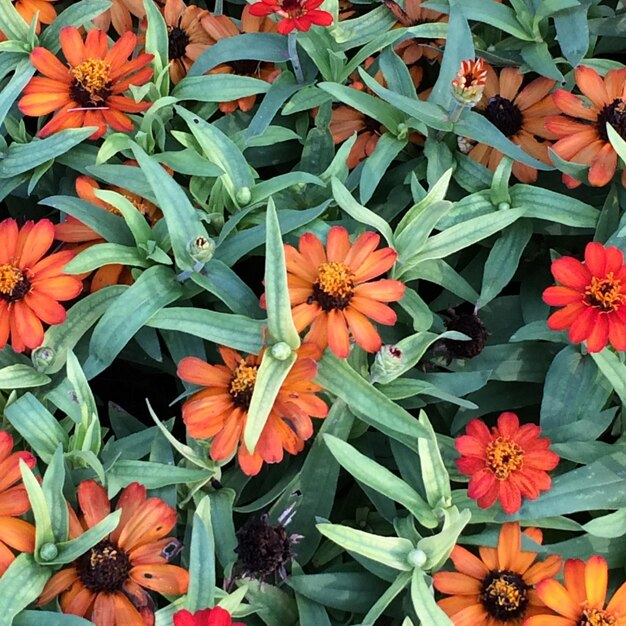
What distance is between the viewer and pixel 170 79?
1017 mm

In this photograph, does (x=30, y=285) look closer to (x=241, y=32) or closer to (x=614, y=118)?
(x=241, y=32)

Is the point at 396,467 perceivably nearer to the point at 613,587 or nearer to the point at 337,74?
the point at 613,587

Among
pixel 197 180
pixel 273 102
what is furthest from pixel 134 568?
pixel 273 102

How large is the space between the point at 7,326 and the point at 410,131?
0.51 m

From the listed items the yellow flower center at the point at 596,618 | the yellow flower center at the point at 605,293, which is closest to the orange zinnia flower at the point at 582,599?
the yellow flower center at the point at 596,618

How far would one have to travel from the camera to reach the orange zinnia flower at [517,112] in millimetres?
942

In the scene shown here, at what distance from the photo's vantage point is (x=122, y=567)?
0.71 m

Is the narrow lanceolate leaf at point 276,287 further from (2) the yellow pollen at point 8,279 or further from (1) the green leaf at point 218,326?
(2) the yellow pollen at point 8,279

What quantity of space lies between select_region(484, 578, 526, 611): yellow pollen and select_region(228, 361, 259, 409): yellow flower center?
28 centimetres

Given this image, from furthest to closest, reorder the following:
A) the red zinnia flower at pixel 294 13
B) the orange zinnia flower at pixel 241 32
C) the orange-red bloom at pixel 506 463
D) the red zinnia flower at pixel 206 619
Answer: the orange zinnia flower at pixel 241 32 → the red zinnia flower at pixel 294 13 → the orange-red bloom at pixel 506 463 → the red zinnia flower at pixel 206 619

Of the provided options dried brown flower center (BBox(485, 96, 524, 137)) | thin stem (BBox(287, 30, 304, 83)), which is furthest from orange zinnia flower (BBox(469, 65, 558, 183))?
thin stem (BBox(287, 30, 304, 83))

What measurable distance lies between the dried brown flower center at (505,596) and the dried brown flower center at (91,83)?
0.67 meters

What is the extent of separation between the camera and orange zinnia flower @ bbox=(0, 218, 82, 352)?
30.5 inches

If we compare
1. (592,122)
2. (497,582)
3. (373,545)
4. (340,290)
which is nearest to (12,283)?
(340,290)
